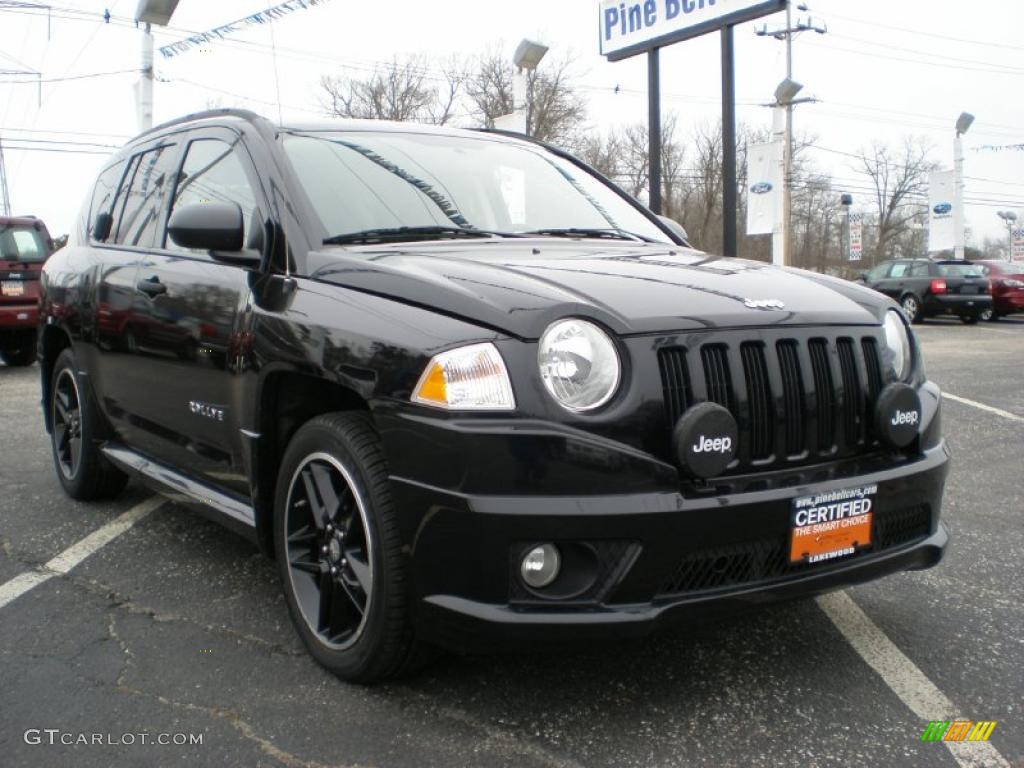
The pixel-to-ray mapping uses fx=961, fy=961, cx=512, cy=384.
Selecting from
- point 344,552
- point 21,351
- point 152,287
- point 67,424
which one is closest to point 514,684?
point 344,552

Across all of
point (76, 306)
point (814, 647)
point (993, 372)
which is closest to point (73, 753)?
point (814, 647)

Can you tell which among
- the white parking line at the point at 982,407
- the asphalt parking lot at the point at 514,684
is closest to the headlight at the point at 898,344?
the asphalt parking lot at the point at 514,684

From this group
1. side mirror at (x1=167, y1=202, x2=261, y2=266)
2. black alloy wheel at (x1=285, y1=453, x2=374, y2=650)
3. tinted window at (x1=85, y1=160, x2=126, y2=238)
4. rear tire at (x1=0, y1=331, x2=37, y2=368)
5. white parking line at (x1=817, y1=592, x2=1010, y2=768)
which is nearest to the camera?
white parking line at (x1=817, y1=592, x2=1010, y2=768)

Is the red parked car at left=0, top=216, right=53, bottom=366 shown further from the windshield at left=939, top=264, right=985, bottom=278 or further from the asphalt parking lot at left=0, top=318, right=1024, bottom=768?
the windshield at left=939, top=264, right=985, bottom=278

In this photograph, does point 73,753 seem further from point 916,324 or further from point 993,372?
point 916,324

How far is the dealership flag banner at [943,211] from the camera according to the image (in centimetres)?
3075

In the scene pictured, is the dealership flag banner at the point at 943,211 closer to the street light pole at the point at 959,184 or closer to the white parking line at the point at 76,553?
the street light pole at the point at 959,184

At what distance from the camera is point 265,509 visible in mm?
3178

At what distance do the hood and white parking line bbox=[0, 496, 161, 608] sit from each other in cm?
185

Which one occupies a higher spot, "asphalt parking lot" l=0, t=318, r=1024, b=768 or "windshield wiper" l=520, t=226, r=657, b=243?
"windshield wiper" l=520, t=226, r=657, b=243

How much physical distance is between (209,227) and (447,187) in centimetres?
Answer: 95

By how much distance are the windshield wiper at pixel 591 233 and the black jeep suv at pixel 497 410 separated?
25 mm

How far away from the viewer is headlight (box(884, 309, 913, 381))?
2928mm

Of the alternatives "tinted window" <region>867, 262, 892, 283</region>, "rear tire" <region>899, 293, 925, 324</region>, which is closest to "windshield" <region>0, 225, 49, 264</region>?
"rear tire" <region>899, 293, 925, 324</region>
